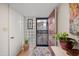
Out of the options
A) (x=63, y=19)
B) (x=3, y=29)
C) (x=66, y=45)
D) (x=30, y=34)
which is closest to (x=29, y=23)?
(x=30, y=34)

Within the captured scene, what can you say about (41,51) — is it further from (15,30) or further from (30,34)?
(15,30)

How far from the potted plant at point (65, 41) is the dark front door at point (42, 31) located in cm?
16

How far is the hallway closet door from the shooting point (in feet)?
4.74

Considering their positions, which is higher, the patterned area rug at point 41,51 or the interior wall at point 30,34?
the interior wall at point 30,34

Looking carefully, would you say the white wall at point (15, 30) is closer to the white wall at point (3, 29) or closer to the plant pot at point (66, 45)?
the white wall at point (3, 29)

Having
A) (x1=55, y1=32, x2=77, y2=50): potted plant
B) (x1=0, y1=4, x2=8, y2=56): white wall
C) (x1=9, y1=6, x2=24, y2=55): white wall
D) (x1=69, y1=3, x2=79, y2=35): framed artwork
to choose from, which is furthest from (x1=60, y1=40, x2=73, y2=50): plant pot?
(x1=0, y1=4, x2=8, y2=56): white wall

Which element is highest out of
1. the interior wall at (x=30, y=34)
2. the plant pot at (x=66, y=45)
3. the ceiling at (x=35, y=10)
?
the ceiling at (x=35, y=10)

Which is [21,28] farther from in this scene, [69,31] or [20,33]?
[69,31]

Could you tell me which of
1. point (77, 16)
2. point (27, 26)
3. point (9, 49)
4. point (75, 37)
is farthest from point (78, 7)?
point (9, 49)

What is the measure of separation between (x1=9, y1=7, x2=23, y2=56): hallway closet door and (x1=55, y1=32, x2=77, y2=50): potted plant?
487mm

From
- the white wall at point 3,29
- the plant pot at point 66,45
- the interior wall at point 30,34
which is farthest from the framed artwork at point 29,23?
the plant pot at point 66,45

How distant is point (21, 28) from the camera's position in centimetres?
149

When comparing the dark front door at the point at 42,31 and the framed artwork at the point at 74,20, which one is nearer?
the framed artwork at the point at 74,20

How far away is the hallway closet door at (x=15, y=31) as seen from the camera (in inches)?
56.9
